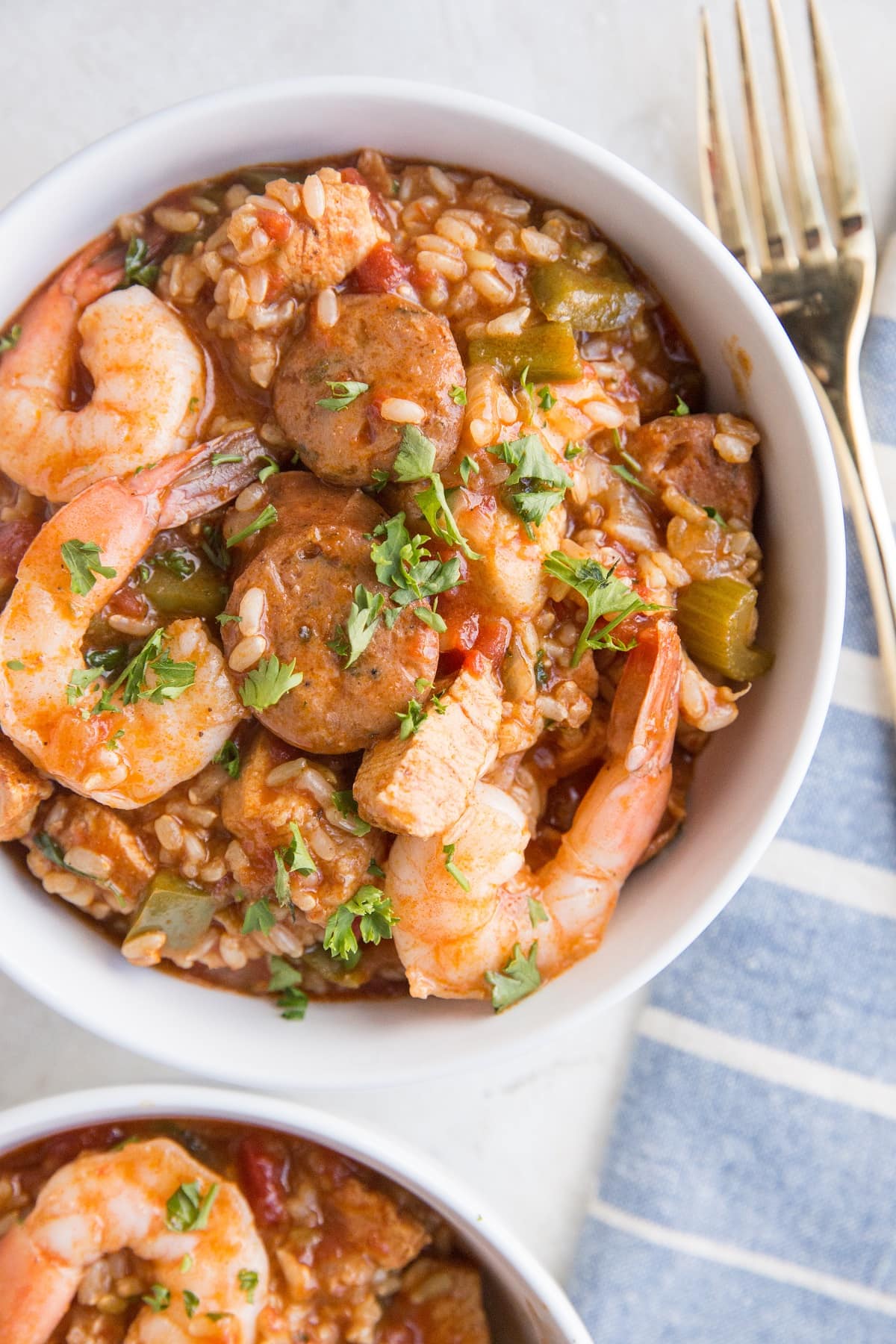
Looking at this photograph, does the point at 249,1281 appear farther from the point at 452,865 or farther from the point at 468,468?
the point at 468,468

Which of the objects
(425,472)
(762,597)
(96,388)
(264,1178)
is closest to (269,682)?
(425,472)

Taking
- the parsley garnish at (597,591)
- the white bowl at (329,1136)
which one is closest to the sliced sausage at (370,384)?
the parsley garnish at (597,591)

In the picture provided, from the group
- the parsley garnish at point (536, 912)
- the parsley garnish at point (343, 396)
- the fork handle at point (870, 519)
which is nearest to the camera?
the parsley garnish at point (343, 396)

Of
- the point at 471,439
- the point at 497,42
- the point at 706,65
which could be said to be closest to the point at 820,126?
the point at 706,65

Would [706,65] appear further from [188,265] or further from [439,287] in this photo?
[188,265]

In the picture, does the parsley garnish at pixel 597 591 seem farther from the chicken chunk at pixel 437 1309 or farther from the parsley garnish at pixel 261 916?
the chicken chunk at pixel 437 1309

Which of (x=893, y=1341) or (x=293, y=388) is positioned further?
(x=893, y=1341)

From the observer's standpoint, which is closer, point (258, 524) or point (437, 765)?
point (437, 765)
